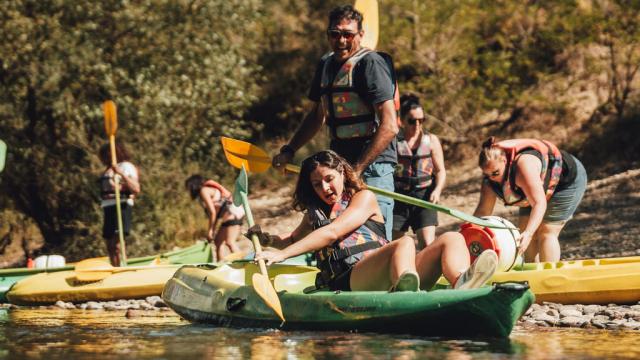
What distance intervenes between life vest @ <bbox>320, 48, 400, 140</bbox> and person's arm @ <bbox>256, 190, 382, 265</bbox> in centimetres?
48

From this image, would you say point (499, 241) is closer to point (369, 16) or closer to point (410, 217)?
point (410, 217)

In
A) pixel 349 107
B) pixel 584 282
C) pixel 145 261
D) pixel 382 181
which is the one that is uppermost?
pixel 349 107

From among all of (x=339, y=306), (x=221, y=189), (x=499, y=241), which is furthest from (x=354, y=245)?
(x=221, y=189)

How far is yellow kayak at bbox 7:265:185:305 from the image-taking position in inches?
350

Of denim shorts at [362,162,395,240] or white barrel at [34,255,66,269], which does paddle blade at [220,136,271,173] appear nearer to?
denim shorts at [362,162,395,240]

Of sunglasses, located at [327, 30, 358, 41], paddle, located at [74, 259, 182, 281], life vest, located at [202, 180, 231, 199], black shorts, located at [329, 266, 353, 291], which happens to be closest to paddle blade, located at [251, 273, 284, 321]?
black shorts, located at [329, 266, 353, 291]

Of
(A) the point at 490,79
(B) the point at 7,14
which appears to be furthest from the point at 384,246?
(A) the point at 490,79

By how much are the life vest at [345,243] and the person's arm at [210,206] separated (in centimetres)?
483

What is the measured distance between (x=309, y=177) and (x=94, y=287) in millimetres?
3499

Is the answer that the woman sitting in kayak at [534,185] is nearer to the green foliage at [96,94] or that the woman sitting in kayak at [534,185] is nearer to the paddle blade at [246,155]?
the paddle blade at [246,155]

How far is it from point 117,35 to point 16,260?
3081 mm

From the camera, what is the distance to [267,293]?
6.14m

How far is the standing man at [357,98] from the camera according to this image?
20.6 ft

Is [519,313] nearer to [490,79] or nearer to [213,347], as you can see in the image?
[213,347]
